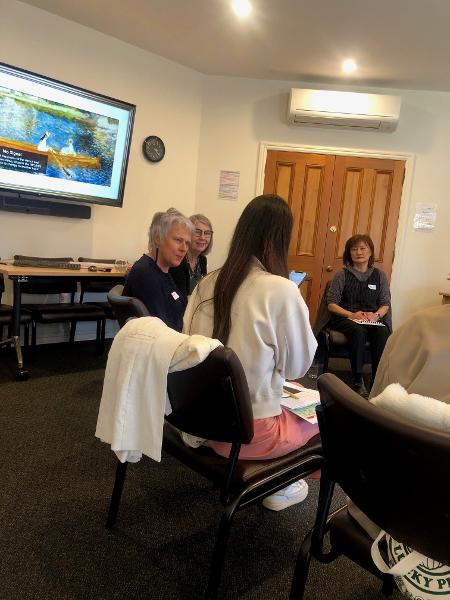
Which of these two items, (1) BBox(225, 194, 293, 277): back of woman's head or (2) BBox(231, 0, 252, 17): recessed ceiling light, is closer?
(1) BBox(225, 194, 293, 277): back of woman's head

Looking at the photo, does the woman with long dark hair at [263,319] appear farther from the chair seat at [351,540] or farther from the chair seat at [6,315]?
the chair seat at [6,315]

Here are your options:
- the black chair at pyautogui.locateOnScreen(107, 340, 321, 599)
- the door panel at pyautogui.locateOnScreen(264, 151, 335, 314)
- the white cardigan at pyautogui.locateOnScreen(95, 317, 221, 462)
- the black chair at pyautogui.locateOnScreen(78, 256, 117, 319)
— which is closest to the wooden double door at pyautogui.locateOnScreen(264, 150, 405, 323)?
the door panel at pyautogui.locateOnScreen(264, 151, 335, 314)

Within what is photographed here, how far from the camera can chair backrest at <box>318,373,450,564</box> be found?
68cm

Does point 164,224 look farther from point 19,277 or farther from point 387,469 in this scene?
point 387,469

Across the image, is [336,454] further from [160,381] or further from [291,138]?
→ [291,138]

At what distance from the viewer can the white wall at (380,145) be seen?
Result: 14.2 feet

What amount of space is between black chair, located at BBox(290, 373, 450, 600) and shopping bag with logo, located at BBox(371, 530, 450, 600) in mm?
39

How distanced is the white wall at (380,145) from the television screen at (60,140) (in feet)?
3.66

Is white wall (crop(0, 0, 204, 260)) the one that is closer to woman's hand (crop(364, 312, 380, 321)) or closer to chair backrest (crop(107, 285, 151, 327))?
woman's hand (crop(364, 312, 380, 321))

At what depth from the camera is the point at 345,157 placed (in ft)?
14.6

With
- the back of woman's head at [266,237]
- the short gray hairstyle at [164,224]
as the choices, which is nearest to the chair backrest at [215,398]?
the back of woman's head at [266,237]

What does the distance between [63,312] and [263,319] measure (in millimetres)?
2477

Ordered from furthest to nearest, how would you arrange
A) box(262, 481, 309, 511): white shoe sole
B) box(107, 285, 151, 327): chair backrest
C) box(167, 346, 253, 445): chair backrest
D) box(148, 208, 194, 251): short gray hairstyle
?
1. box(148, 208, 194, 251): short gray hairstyle
2. box(262, 481, 309, 511): white shoe sole
3. box(107, 285, 151, 327): chair backrest
4. box(167, 346, 253, 445): chair backrest

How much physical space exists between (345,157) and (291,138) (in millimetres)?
583
